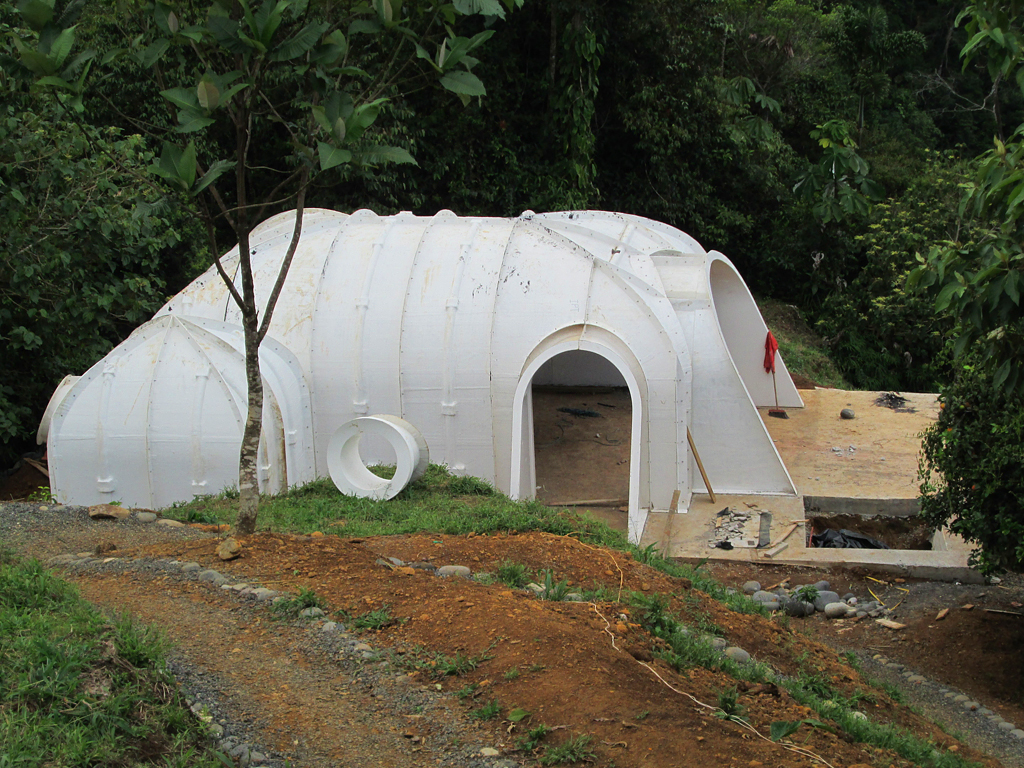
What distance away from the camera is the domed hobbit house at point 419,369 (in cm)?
1059

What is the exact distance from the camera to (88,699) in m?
4.04

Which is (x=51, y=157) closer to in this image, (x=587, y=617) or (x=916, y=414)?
(x=587, y=617)

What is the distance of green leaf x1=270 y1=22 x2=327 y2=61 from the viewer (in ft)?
18.9

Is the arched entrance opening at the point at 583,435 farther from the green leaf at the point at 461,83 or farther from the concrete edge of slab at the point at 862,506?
the green leaf at the point at 461,83

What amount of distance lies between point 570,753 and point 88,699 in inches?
84.3

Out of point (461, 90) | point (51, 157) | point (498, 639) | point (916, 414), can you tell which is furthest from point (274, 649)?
point (916, 414)

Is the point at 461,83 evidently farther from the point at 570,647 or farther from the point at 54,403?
the point at 54,403

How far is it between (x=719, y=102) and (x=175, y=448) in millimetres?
19762

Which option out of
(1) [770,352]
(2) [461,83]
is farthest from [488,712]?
(1) [770,352]

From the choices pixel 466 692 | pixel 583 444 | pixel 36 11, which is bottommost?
pixel 466 692

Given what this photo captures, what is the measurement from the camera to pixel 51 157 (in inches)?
479

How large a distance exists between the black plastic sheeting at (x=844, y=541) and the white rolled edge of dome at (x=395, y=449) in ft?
16.3

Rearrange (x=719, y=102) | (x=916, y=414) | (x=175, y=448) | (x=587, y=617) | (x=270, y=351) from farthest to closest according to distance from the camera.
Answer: (x=719, y=102) → (x=916, y=414) → (x=270, y=351) → (x=175, y=448) → (x=587, y=617)

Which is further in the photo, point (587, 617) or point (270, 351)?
point (270, 351)
